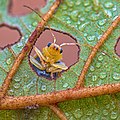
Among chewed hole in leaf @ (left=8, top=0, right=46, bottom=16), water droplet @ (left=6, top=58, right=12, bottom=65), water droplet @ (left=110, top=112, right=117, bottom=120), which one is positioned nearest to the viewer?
water droplet @ (left=110, top=112, right=117, bottom=120)

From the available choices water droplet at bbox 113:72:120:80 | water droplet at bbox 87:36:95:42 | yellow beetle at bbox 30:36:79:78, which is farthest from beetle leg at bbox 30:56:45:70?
water droplet at bbox 113:72:120:80

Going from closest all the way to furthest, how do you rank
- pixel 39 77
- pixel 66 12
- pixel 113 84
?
1. pixel 113 84
2. pixel 39 77
3. pixel 66 12

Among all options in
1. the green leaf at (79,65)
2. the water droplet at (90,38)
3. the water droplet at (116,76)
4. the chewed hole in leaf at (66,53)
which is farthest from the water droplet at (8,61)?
the water droplet at (116,76)

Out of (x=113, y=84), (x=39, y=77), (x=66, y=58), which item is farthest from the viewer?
(x=66, y=58)

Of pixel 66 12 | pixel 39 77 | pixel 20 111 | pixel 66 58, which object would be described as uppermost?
pixel 66 12

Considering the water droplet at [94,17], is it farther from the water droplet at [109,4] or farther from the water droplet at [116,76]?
the water droplet at [116,76]

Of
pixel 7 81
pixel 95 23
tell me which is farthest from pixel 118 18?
pixel 7 81

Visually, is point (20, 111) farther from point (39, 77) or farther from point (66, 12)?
point (66, 12)

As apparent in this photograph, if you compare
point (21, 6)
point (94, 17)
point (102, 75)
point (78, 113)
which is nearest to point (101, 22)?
point (94, 17)

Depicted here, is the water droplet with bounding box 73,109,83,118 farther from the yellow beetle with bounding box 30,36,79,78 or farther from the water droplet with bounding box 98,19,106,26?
the water droplet with bounding box 98,19,106,26
